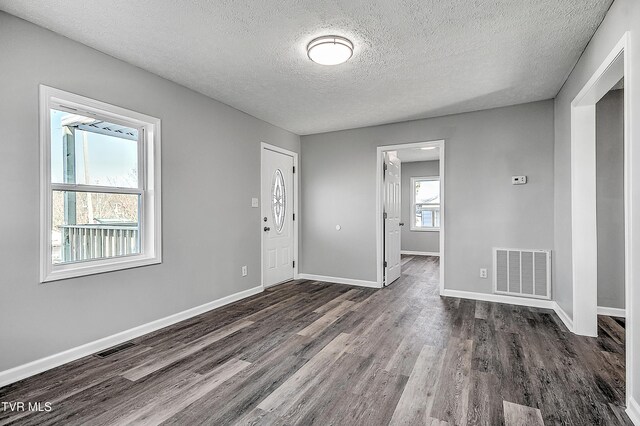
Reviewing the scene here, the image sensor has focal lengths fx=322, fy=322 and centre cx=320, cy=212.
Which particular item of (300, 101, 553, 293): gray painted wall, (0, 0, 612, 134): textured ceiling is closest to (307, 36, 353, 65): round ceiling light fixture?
(0, 0, 612, 134): textured ceiling

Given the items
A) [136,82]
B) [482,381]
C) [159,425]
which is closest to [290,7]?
[136,82]

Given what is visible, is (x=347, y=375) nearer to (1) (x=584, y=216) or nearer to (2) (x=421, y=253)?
(1) (x=584, y=216)

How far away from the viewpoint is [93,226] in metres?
2.83

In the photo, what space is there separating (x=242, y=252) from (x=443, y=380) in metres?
2.94

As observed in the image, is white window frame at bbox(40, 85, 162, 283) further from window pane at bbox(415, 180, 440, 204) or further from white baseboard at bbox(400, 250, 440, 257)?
window pane at bbox(415, 180, 440, 204)

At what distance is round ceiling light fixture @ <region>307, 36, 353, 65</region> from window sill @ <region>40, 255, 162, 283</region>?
2.45 meters

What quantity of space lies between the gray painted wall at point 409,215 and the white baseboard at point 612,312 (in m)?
4.83

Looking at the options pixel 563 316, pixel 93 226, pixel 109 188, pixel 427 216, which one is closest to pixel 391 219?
pixel 563 316

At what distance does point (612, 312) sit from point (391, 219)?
9.63 feet

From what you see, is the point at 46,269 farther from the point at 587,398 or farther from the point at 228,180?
the point at 587,398

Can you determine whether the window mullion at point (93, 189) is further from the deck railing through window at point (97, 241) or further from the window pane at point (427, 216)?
the window pane at point (427, 216)

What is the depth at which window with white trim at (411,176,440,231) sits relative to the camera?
8750 mm

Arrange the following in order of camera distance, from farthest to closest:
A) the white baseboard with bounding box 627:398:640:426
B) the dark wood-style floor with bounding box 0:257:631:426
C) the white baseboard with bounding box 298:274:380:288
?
the white baseboard with bounding box 298:274:380:288, the dark wood-style floor with bounding box 0:257:631:426, the white baseboard with bounding box 627:398:640:426

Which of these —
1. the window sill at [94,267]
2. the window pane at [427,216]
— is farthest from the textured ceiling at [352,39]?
the window pane at [427,216]
